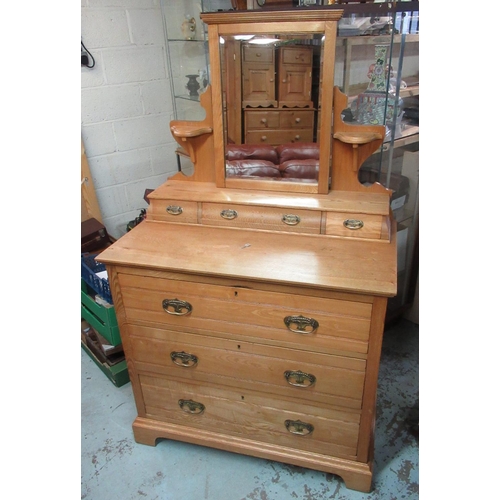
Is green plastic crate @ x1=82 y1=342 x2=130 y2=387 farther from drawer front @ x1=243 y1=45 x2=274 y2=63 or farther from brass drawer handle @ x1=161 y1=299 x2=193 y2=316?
drawer front @ x1=243 y1=45 x2=274 y2=63

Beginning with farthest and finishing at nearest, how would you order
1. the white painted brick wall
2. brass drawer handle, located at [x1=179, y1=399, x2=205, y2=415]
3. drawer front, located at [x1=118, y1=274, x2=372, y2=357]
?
1. the white painted brick wall
2. brass drawer handle, located at [x1=179, y1=399, x2=205, y2=415]
3. drawer front, located at [x1=118, y1=274, x2=372, y2=357]

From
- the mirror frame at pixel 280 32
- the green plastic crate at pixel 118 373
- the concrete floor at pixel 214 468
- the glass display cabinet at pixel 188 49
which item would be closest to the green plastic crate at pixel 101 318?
the green plastic crate at pixel 118 373

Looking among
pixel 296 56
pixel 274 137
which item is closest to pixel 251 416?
pixel 274 137

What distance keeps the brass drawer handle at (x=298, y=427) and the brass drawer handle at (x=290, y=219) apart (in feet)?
2.25

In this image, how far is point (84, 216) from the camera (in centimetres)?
214

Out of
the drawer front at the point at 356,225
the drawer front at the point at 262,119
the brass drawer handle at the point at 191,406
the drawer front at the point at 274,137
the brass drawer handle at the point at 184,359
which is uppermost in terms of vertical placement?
the drawer front at the point at 262,119

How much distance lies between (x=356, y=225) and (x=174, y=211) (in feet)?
2.14

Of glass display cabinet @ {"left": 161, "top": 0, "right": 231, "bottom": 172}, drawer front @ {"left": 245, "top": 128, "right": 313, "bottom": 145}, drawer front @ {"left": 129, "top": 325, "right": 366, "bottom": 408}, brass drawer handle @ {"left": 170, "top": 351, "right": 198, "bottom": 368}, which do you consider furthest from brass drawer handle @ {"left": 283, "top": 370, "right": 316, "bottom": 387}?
glass display cabinet @ {"left": 161, "top": 0, "right": 231, "bottom": 172}

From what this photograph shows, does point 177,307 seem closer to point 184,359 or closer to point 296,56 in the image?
point 184,359

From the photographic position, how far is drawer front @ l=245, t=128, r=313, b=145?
4.61ft

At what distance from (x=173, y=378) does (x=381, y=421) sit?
34.8 inches

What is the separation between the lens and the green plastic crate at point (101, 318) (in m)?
1.79

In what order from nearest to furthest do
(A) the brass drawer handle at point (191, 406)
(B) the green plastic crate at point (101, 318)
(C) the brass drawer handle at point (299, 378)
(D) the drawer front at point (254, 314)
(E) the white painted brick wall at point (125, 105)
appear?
(D) the drawer front at point (254, 314) → (C) the brass drawer handle at point (299, 378) → (A) the brass drawer handle at point (191, 406) → (B) the green plastic crate at point (101, 318) → (E) the white painted brick wall at point (125, 105)

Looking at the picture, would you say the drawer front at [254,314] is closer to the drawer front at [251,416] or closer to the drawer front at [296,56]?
the drawer front at [251,416]
